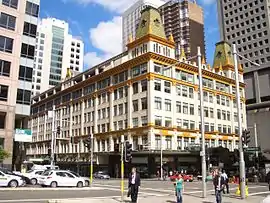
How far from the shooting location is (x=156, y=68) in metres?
62.6

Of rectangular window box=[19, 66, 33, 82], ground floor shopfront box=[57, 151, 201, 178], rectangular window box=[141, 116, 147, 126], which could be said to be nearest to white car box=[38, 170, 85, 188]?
rectangular window box=[19, 66, 33, 82]

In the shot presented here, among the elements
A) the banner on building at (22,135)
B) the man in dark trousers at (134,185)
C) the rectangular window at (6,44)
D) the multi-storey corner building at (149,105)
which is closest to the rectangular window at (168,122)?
the multi-storey corner building at (149,105)

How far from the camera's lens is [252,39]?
111500 millimetres

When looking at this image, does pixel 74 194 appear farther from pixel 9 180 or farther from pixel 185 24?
pixel 185 24

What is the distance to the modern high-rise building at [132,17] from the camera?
154 metres

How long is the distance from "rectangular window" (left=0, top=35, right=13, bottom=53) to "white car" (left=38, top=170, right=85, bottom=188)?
1959cm

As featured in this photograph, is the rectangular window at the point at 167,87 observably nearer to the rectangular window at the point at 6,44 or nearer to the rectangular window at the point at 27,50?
the rectangular window at the point at 27,50

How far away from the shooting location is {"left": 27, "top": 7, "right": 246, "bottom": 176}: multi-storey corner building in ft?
201

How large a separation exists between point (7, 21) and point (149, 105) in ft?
89.5

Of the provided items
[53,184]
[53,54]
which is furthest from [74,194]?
[53,54]

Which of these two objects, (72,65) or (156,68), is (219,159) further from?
(72,65)

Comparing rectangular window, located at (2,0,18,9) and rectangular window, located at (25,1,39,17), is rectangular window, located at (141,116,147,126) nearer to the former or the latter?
rectangular window, located at (25,1,39,17)

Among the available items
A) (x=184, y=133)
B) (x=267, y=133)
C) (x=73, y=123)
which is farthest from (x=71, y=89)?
(x=267, y=133)

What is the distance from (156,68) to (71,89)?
97.1 feet
